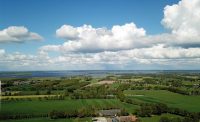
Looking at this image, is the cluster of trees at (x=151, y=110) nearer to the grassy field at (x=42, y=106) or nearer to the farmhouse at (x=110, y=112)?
the farmhouse at (x=110, y=112)

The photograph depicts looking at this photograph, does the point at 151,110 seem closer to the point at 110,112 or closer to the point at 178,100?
the point at 110,112

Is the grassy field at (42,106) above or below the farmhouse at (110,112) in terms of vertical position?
above

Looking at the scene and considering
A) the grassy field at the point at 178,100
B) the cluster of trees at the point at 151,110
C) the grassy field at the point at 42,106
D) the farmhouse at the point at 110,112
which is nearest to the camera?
the cluster of trees at the point at 151,110

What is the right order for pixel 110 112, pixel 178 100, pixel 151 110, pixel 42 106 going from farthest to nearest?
pixel 178 100 < pixel 42 106 < pixel 110 112 < pixel 151 110

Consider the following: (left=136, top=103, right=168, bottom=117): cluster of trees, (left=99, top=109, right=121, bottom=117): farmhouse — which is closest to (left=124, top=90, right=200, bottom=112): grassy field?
(left=136, top=103, right=168, bottom=117): cluster of trees

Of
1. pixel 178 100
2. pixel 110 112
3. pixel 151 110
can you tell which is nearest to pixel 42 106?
pixel 110 112

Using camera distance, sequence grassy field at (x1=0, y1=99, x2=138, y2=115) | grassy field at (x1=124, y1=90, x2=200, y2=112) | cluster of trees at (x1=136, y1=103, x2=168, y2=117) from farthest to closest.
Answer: grassy field at (x1=124, y1=90, x2=200, y2=112), grassy field at (x1=0, y1=99, x2=138, y2=115), cluster of trees at (x1=136, y1=103, x2=168, y2=117)

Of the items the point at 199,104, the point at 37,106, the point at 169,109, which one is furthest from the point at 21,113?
the point at 199,104

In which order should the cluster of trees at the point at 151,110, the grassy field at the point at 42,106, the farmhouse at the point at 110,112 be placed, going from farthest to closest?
the grassy field at the point at 42,106, the farmhouse at the point at 110,112, the cluster of trees at the point at 151,110

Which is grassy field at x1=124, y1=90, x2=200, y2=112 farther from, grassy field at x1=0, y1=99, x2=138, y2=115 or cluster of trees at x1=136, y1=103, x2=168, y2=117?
grassy field at x1=0, y1=99, x2=138, y2=115

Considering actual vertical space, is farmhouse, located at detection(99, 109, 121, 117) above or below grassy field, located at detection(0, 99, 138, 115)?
below

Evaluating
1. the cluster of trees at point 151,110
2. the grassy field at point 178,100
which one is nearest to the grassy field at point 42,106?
the cluster of trees at point 151,110
